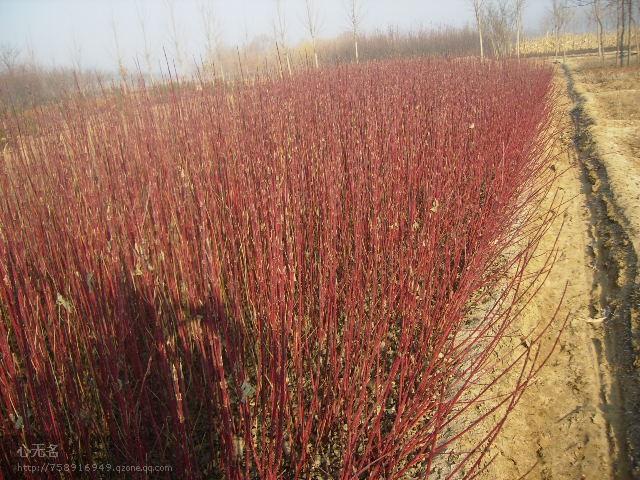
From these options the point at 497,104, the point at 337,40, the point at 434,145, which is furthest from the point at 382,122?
the point at 337,40

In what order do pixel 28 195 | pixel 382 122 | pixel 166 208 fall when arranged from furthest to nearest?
pixel 382 122 → pixel 28 195 → pixel 166 208

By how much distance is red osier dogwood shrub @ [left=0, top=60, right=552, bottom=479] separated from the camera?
4.43ft

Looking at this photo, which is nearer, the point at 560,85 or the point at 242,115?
the point at 242,115

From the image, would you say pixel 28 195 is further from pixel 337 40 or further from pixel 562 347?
pixel 337 40

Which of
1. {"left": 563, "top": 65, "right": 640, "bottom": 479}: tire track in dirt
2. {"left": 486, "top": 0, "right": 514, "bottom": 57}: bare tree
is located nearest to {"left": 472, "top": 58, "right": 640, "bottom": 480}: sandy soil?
{"left": 563, "top": 65, "right": 640, "bottom": 479}: tire track in dirt

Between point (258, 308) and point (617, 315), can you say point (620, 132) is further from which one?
point (258, 308)

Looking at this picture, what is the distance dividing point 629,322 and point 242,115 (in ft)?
13.6

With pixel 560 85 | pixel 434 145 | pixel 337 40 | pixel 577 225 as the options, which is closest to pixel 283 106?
pixel 434 145

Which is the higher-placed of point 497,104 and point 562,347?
point 497,104

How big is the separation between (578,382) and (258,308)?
199 cm

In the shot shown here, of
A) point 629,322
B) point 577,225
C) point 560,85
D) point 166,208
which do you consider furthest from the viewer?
point 560,85

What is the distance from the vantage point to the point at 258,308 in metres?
1.86

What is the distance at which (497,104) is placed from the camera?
15.9 feet

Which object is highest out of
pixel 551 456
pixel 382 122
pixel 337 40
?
pixel 337 40
